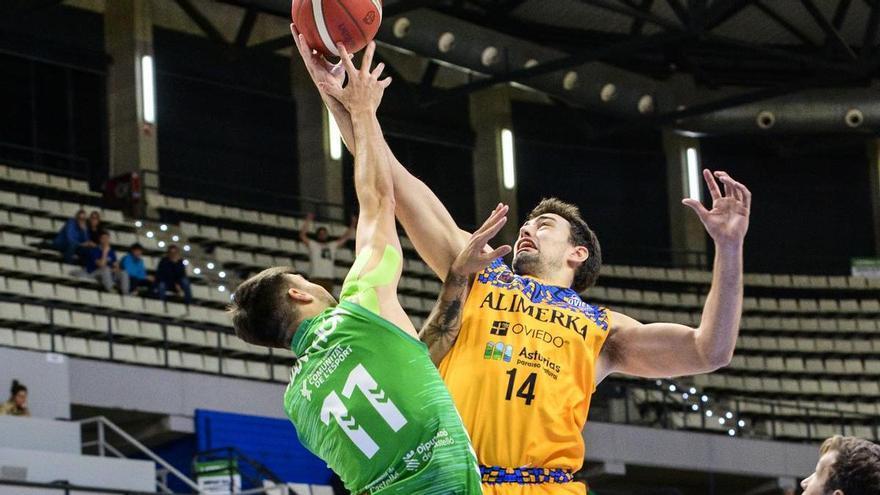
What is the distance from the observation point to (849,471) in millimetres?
4043

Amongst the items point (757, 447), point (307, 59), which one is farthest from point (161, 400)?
point (307, 59)

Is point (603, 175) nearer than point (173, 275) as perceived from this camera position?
No

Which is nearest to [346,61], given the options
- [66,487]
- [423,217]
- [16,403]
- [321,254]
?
[423,217]

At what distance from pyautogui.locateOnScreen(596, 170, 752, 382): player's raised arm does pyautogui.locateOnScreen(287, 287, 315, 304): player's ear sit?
47.6 inches

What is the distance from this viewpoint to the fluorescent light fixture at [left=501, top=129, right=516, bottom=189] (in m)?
26.1

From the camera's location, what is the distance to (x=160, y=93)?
23156 millimetres

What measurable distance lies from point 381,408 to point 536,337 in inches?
34.5

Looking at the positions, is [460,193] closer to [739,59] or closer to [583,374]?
[739,59]

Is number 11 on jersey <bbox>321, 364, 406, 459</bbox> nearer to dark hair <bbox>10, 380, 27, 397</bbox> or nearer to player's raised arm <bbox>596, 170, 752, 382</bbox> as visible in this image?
player's raised arm <bbox>596, 170, 752, 382</bbox>

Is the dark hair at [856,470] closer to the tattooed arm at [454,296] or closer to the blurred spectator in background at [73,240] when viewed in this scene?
the tattooed arm at [454,296]

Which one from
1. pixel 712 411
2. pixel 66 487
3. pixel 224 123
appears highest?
pixel 224 123

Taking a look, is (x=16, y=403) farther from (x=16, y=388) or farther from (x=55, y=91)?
(x=55, y=91)

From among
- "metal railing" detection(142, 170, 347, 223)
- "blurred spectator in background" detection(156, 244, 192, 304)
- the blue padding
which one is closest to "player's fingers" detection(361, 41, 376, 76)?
the blue padding

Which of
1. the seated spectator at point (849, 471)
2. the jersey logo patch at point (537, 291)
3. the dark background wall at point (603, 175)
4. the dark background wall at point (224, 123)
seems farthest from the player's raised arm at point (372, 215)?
the dark background wall at point (603, 175)
